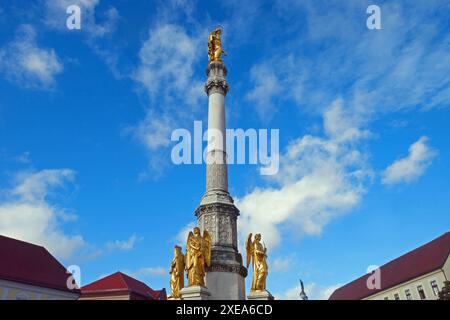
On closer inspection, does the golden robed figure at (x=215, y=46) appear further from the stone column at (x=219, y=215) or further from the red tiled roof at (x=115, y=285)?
the red tiled roof at (x=115, y=285)

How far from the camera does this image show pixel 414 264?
4066 cm

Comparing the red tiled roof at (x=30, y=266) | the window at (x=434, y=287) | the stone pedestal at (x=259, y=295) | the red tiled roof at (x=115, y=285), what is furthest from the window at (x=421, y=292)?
the red tiled roof at (x=30, y=266)

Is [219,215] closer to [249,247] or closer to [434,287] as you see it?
[249,247]

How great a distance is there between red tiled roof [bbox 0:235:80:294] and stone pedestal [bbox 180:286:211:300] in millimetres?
22216

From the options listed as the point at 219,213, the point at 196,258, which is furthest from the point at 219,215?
the point at 196,258

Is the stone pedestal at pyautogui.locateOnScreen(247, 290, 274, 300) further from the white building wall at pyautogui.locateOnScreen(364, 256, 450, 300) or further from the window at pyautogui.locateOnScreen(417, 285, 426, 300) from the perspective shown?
the window at pyautogui.locateOnScreen(417, 285, 426, 300)

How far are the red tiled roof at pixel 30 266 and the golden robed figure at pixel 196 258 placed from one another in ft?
72.5

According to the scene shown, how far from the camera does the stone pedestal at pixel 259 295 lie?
15883 mm

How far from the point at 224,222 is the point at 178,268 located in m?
3.08

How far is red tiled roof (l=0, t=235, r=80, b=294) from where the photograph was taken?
3141cm

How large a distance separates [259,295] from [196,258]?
3201mm

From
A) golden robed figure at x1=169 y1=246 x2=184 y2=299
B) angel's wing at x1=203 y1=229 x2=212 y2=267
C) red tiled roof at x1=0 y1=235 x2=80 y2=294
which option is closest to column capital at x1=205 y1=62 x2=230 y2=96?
angel's wing at x1=203 y1=229 x2=212 y2=267

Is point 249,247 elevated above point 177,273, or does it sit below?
above
